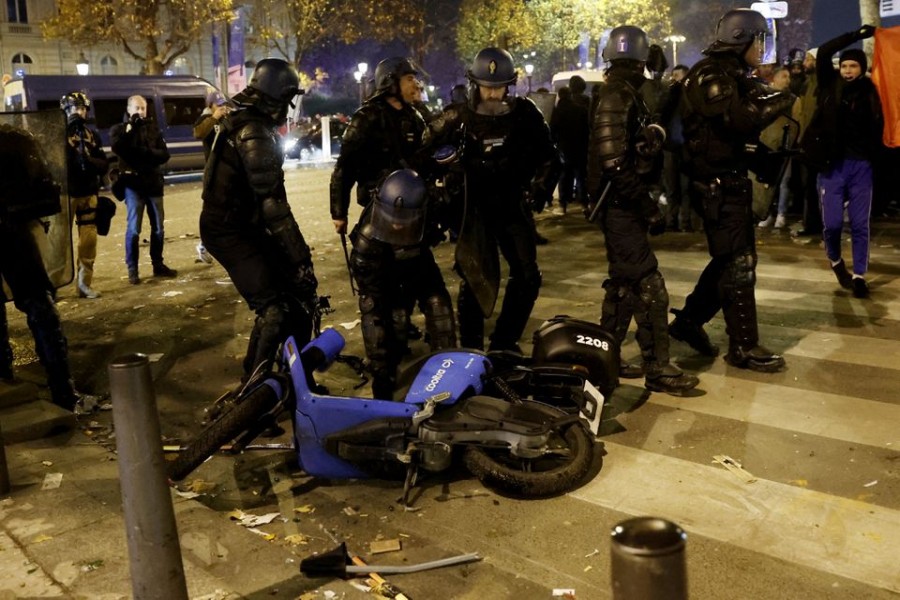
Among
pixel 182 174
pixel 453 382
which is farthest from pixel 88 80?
pixel 453 382

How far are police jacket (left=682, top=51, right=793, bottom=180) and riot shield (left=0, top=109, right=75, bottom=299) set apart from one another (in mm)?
4092

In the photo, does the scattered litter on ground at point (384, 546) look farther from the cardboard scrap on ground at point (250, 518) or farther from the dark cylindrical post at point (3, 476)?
the dark cylindrical post at point (3, 476)

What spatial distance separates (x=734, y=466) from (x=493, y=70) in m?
2.81

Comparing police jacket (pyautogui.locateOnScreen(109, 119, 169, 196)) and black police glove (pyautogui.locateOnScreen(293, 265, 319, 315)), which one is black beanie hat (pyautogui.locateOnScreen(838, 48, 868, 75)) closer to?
black police glove (pyautogui.locateOnScreen(293, 265, 319, 315))

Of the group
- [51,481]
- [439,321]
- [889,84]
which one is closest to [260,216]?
[439,321]

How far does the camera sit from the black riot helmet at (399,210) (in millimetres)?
5031

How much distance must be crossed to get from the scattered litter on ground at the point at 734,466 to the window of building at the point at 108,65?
52.9 m

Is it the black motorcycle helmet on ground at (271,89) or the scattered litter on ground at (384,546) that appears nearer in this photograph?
the scattered litter on ground at (384,546)

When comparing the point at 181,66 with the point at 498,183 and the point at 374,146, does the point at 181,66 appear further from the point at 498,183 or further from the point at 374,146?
the point at 498,183

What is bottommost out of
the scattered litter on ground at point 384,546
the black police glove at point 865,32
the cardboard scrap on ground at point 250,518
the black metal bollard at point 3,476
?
the cardboard scrap on ground at point 250,518

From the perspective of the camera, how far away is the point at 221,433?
4430mm

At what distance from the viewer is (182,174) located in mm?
25266

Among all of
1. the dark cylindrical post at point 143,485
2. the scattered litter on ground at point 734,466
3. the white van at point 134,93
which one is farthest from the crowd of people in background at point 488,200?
the white van at point 134,93

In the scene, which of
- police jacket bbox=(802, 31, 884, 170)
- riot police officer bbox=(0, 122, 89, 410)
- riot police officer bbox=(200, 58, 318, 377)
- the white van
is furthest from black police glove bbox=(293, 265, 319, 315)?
the white van
